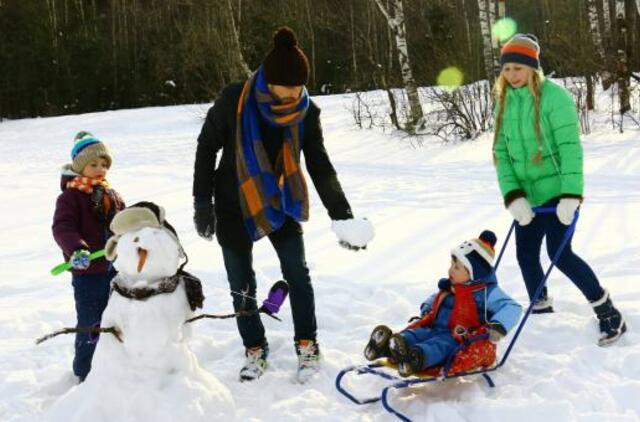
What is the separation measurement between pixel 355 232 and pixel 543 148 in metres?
1.18

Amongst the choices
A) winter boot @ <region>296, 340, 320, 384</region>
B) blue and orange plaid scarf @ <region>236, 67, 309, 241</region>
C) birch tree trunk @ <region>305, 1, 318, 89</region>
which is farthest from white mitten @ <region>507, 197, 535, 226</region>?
birch tree trunk @ <region>305, 1, 318, 89</region>

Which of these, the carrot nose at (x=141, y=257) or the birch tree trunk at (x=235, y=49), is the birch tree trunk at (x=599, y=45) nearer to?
the birch tree trunk at (x=235, y=49)

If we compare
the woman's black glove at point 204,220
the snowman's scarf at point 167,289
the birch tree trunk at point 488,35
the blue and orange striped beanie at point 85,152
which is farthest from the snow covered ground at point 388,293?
the birch tree trunk at point 488,35

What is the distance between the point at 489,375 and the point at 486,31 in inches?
478

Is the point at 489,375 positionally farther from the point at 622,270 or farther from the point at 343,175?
the point at 343,175

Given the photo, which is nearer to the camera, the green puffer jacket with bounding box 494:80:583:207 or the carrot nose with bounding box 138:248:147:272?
the carrot nose with bounding box 138:248:147:272

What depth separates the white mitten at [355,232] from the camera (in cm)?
338

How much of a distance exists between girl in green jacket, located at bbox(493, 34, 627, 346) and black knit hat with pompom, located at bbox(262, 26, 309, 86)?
4.00 ft

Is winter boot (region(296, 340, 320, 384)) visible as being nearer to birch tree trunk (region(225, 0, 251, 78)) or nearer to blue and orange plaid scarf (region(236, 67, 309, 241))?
blue and orange plaid scarf (region(236, 67, 309, 241))

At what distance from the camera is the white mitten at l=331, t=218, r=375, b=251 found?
3.38 meters

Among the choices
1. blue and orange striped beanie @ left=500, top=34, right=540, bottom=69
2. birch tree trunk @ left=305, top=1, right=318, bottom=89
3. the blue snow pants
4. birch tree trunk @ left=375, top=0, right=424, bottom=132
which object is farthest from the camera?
birch tree trunk @ left=305, top=1, right=318, bottom=89

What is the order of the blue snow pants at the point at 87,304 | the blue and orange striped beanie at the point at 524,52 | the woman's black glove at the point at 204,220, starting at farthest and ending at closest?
the blue and orange striped beanie at the point at 524,52, the blue snow pants at the point at 87,304, the woman's black glove at the point at 204,220

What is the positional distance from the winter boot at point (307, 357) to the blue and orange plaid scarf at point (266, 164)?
2.22 ft

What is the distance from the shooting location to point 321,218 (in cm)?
775
